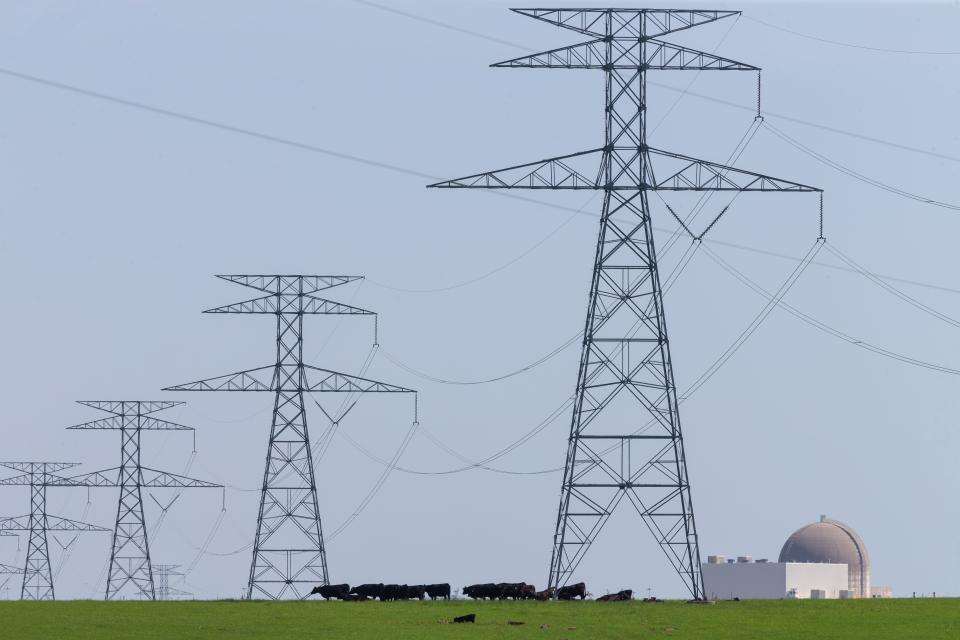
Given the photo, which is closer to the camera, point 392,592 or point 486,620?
point 486,620

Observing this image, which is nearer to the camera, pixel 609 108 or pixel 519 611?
pixel 519 611

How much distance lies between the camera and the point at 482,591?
72.1m

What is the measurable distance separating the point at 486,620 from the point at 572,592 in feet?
38.8

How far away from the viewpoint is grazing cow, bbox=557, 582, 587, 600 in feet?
229

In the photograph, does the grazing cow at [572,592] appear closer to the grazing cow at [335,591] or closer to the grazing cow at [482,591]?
the grazing cow at [482,591]

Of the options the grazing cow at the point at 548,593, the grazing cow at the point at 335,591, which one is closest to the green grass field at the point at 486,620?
the grazing cow at the point at 548,593

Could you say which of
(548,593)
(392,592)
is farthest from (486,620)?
(392,592)

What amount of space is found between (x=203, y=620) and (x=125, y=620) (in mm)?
2583

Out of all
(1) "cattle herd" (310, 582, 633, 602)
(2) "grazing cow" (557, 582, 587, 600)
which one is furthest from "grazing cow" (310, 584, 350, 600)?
(2) "grazing cow" (557, 582, 587, 600)

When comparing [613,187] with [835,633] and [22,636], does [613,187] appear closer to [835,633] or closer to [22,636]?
[835,633]

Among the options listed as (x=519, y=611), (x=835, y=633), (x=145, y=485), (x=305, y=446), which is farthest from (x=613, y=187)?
(x=145, y=485)

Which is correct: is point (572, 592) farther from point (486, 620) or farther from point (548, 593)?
point (486, 620)

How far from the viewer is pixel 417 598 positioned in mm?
74375

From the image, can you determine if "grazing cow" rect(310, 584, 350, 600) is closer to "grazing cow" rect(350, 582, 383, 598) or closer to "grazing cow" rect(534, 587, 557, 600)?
"grazing cow" rect(350, 582, 383, 598)
